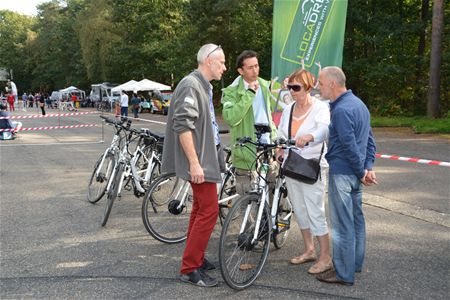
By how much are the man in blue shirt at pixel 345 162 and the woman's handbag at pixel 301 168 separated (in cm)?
13

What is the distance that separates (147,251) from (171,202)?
66 cm

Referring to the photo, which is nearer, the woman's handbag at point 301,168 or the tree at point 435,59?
the woman's handbag at point 301,168

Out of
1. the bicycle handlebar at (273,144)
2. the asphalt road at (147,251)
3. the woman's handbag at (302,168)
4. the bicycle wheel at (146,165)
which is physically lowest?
the asphalt road at (147,251)

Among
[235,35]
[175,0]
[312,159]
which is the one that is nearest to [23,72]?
[175,0]

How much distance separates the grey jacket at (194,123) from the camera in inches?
132

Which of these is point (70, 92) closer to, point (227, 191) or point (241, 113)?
point (227, 191)

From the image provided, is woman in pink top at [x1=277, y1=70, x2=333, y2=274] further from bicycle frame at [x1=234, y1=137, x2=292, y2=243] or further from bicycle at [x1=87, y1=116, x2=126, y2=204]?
bicycle at [x1=87, y1=116, x2=126, y2=204]

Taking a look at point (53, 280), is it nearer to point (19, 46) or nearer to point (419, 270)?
point (419, 270)

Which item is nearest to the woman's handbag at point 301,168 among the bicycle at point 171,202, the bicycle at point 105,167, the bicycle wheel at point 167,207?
the bicycle at point 171,202

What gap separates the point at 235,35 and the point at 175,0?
51.2 ft

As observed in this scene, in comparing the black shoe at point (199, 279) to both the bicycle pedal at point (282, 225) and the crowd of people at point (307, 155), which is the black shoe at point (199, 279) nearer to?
the crowd of people at point (307, 155)

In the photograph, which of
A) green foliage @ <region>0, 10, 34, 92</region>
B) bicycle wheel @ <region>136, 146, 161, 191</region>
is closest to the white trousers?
bicycle wheel @ <region>136, 146, 161, 191</region>

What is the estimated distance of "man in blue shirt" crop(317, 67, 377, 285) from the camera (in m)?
3.46

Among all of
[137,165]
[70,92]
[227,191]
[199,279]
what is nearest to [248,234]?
[199,279]
